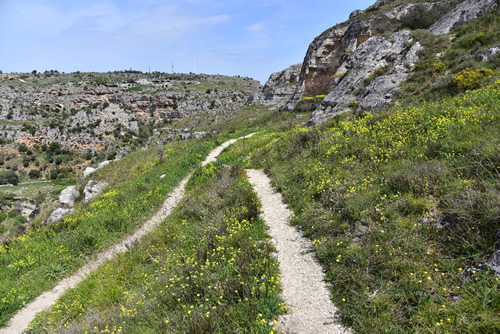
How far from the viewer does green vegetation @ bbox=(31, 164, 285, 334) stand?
4100mm

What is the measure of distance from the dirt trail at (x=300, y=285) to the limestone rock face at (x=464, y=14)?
2309 centimetres

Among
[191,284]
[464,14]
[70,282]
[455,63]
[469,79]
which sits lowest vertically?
[70,282]

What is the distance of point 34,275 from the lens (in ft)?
28.5

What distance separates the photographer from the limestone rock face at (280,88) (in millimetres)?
60406

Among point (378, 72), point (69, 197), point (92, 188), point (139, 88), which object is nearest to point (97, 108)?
point (139, 88)

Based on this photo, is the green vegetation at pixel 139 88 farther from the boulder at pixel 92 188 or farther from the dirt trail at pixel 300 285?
the dirt trail at pixel 300 285

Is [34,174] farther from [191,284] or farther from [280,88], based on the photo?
[191,284]

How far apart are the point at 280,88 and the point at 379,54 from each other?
Answer: 4141 centimetres

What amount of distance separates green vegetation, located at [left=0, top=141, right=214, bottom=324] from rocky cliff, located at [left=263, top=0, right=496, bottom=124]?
1367cm

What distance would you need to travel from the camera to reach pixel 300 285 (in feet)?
15.5

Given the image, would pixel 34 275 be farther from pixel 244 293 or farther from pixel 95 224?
pixel 244 293

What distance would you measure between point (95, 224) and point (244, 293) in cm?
942

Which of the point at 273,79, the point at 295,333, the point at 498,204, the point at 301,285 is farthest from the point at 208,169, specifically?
the point at 273,79

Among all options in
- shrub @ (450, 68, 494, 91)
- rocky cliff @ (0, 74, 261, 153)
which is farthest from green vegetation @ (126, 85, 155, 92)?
shrub @ (450, 68, 494, 91)
